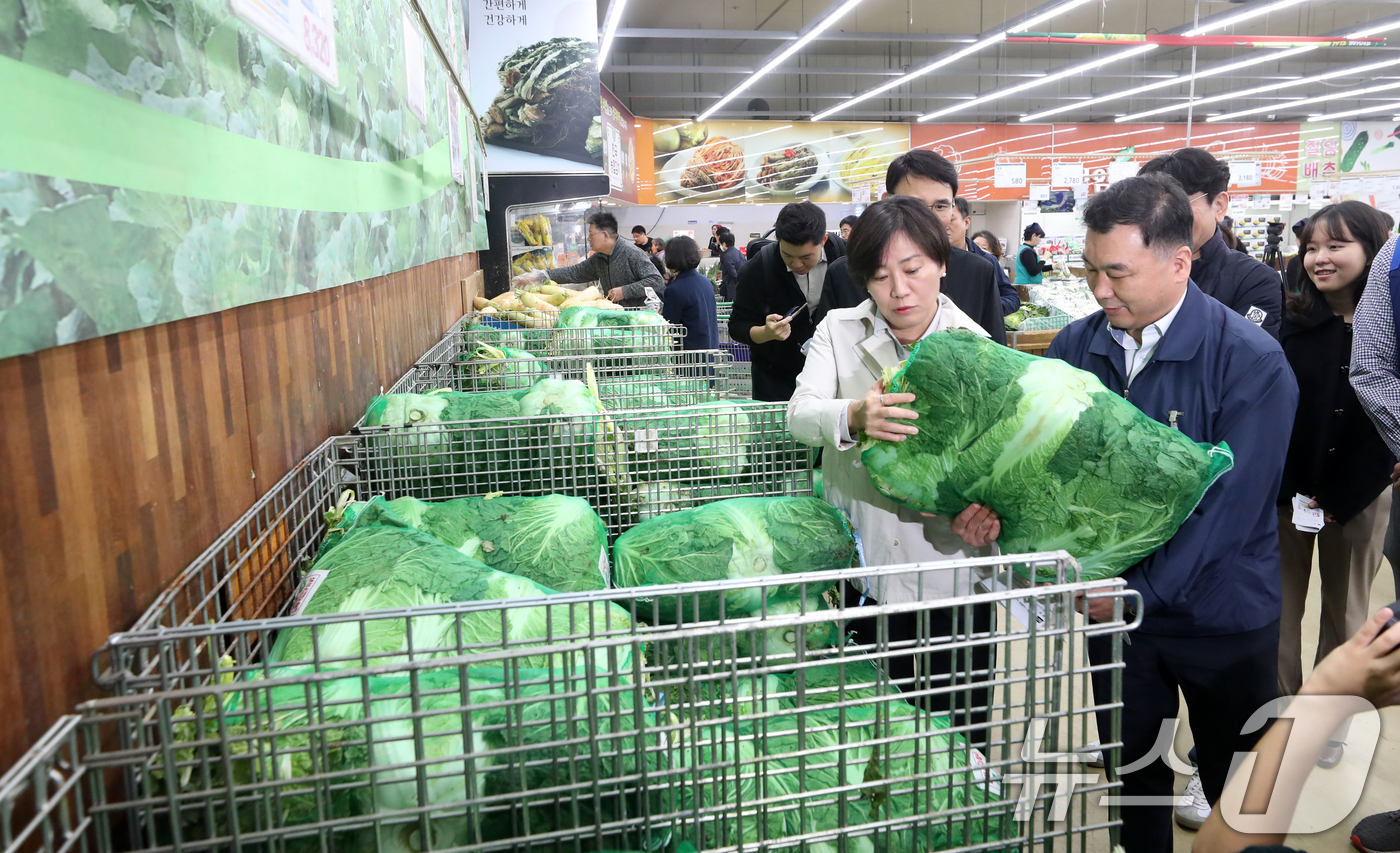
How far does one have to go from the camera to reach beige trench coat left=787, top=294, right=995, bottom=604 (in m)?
1.65

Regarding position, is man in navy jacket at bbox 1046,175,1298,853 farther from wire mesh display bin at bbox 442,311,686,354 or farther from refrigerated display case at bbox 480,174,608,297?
refrigerated display case at bbox 480,174,608,297

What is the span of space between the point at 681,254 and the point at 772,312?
190 cm

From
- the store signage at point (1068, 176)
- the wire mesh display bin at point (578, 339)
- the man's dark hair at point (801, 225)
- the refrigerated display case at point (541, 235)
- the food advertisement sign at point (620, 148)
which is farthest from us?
the store signage at point (1068, 176)

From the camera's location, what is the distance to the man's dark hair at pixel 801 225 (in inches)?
123

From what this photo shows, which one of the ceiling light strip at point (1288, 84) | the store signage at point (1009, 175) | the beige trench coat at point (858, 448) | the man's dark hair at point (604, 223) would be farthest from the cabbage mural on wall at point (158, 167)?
the store signage at point (1009, 175)

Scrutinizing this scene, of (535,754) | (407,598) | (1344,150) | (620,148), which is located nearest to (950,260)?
(407,598)

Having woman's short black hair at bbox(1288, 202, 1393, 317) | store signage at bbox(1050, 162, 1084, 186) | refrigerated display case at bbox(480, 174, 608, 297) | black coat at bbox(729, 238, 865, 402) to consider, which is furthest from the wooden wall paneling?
store signage at bbox(1050, 162, 1084, 186)

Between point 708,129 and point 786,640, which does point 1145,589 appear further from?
point 708,129

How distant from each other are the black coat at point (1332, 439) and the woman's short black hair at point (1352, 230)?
0.23ft

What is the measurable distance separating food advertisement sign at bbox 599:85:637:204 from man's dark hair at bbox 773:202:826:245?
7.85 metres

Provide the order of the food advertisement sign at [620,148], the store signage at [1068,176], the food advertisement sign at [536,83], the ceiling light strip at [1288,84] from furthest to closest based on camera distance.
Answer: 1. the store signage at [1068,176]
2. the ceiling light strip at [1288,84]
3. the food advertisement sign at [620,148]
4. the food advertisement sign at [536,83]

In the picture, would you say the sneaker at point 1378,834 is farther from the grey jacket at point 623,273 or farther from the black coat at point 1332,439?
the grey jacket at point 623,273

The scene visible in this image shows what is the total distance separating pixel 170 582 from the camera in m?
1.13

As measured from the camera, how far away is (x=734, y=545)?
159 cm
